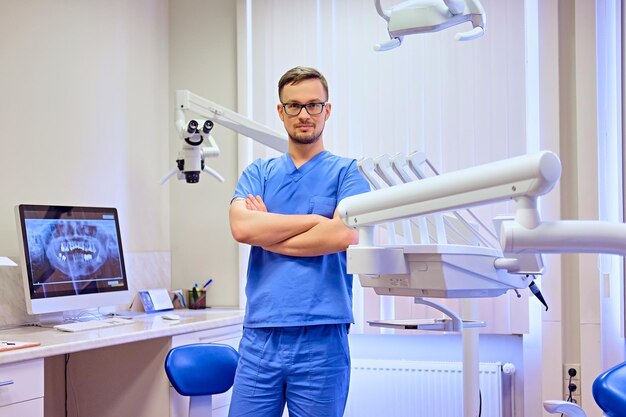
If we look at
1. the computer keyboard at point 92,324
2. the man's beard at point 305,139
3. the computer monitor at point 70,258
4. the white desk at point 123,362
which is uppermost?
the man's beard at point 305,139

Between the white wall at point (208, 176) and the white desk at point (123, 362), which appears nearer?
the white desk at point (123, 362)

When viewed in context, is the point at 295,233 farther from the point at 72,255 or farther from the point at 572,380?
the point at 572,380

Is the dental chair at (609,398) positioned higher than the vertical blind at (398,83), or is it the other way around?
the vertical blind at (398,83)

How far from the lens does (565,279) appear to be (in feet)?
11.7

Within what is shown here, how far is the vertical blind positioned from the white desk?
2.79 feet

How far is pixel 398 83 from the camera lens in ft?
12.4

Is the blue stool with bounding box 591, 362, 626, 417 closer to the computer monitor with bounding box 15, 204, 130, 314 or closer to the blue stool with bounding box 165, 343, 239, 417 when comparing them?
the blue stool with bounding box 165, 343, 239, 417

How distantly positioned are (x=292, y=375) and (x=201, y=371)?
55 cm

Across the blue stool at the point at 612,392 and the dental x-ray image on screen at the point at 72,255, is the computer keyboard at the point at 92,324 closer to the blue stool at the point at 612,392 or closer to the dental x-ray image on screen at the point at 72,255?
the dental x-ray image on screen at the point at 72,255

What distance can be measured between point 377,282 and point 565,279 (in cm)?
201

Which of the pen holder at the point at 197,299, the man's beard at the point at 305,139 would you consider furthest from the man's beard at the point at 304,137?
the pen holder at the point at 197,299

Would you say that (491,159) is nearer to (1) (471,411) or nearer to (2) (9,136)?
(1) (471,411)

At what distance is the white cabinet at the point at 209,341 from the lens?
3.10 meters

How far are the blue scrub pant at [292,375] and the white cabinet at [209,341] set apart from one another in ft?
3.10
